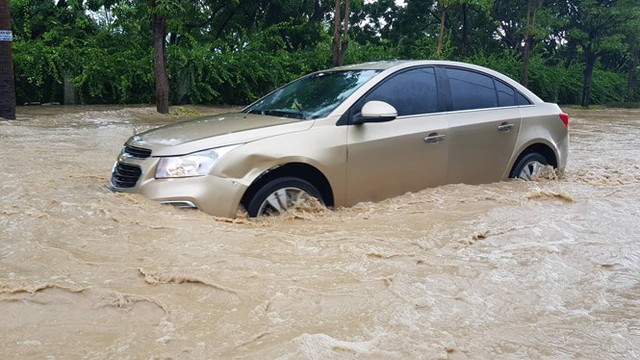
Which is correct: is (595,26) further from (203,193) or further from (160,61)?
(203,193)

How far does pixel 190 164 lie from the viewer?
13.9 ft

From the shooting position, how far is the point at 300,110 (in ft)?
16.6

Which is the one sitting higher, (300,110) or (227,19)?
(227,19)

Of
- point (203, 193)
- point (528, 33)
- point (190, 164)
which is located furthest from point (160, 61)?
point (528, 33)

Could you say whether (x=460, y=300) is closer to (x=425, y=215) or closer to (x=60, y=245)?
(x=425, y=215)

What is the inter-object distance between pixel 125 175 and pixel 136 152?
194mm

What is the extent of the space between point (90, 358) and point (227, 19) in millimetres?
20525

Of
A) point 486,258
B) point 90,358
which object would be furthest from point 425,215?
point 90,358

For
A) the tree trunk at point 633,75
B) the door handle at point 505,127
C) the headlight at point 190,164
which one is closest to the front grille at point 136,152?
the headlight at point 190,164

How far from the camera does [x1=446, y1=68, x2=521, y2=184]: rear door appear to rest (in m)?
5.52

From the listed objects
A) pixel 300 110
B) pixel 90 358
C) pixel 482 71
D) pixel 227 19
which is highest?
pixel 227 19

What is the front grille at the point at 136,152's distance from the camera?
4.43 metres

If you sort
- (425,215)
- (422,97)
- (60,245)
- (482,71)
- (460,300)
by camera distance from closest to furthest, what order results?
(460,300) → (60,245) → (425,215) → (422,97) → (482,71)

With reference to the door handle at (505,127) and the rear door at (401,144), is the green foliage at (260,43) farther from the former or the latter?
the door handle at (505,127)
